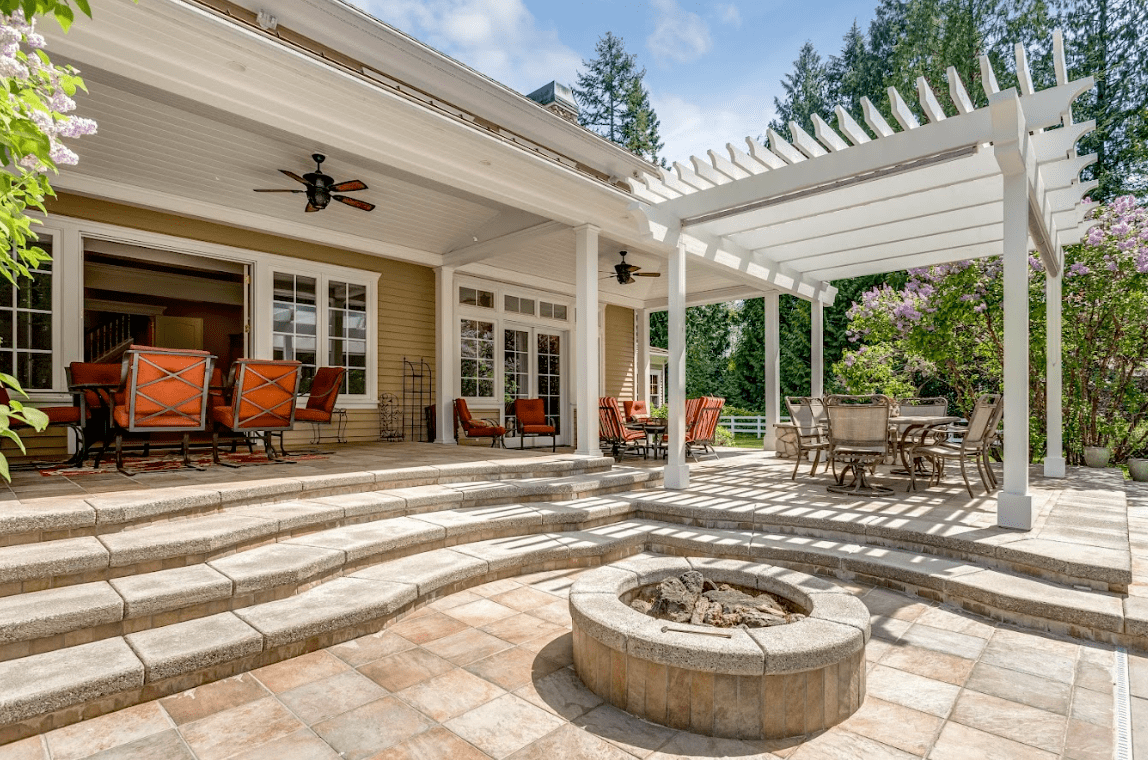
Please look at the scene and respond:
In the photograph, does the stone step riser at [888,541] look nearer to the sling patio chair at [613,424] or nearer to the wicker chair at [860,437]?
the wicker chair at [860,437]

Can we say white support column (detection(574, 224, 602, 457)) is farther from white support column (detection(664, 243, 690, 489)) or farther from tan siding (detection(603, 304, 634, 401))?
tan siding (detection(603, 304, 634, 401))

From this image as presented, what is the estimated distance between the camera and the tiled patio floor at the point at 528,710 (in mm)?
1866

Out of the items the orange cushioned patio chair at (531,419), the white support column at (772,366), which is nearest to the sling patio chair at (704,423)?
the white support column at (772,366)

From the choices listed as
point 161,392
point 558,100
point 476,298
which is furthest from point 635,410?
point 161,392

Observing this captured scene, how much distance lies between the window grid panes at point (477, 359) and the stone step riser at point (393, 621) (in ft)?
16.2

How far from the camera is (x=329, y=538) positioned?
341 cm

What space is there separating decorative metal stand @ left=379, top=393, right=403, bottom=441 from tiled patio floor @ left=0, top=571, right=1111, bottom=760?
5317 mm

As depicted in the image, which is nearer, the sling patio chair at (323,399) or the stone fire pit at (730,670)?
the stone fire pit at (730,670)

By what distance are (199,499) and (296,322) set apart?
13.5 feet

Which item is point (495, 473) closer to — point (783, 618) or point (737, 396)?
point (783, 618)

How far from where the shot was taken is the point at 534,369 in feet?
31.4

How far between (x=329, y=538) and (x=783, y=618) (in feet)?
8.15

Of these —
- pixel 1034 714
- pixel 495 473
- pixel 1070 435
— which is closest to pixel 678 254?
pixel 495 473

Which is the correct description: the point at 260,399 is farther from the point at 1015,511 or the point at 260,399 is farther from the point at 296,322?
the point at 1015,511
